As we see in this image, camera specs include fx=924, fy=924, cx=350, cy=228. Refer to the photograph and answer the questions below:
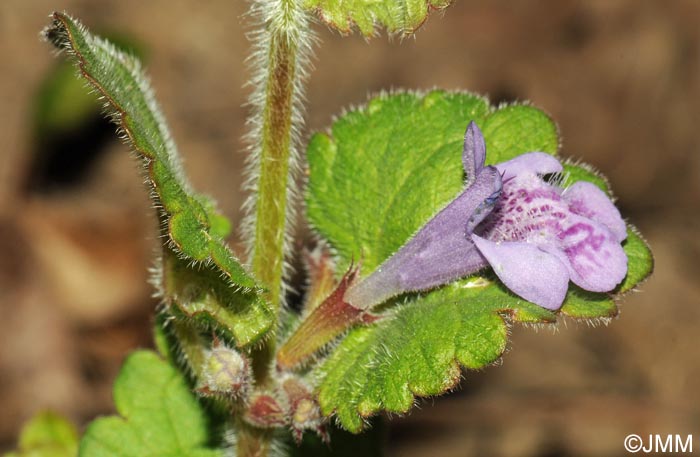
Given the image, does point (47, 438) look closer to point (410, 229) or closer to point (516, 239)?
point (410, 229)

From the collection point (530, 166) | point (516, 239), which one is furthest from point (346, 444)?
point (530, 166)

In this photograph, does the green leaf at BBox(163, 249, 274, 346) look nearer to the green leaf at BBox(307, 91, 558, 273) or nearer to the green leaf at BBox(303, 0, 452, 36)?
the green leaf at BBox(307, 91, 558, 273)

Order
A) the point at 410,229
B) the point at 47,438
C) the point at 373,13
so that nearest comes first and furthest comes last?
the point at 373,13 < the point at 410,229 < the point at 47,438

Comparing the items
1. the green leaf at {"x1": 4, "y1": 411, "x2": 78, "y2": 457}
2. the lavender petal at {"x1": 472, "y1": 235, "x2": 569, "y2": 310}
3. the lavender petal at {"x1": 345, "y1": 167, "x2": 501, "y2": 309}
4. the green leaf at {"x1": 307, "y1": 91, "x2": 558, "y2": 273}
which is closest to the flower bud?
the lavender petal at {"x1": 345, "y1": 167, "x2": 501, "y2": 309}

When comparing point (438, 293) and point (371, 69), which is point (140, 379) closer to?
point (438, 293)

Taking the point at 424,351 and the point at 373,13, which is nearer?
the point at 373,13
